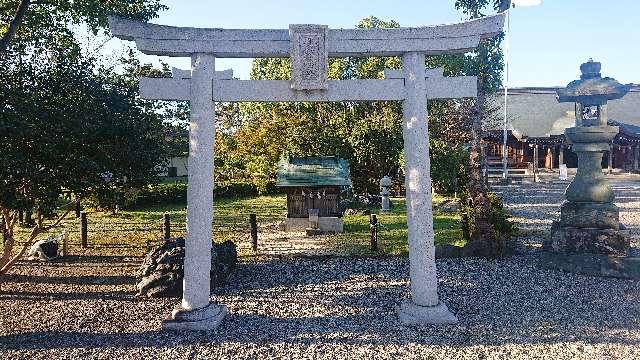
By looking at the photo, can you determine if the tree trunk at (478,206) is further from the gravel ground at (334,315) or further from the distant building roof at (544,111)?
the distant building roof at (544,111)

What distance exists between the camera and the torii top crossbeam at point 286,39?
6160mm

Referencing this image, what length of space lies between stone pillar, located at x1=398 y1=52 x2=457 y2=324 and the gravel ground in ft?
1.03

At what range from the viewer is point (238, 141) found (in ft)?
85.8

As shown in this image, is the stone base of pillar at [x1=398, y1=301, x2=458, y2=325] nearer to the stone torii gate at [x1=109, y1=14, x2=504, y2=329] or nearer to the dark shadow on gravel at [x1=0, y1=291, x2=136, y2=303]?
the stone torii gate at [x1=109, y1=14, x2=504, y2=329]

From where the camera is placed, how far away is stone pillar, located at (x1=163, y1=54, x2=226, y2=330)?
20.4ft

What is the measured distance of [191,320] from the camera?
6.39 m

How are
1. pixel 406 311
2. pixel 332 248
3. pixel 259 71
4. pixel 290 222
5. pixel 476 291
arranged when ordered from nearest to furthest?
pixel 406 311, pixel 476 291, pixel 332 248, pixel 290 222, pixel 259 71

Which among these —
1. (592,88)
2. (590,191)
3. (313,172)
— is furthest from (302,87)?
(313,172)

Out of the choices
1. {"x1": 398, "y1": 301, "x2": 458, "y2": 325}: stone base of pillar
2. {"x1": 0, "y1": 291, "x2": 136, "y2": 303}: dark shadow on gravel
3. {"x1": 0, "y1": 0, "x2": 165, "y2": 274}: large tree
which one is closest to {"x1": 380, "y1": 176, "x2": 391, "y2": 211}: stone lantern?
{"x1": 0, "y1": 0, "x2": 165, "y2": 274}: large tree

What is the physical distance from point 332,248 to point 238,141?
15.5 m

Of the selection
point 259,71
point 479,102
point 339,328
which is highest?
point 259,71

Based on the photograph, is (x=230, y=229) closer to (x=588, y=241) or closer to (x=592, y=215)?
(x=588, y=241)

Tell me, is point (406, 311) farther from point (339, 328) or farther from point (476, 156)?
point (476, 156)

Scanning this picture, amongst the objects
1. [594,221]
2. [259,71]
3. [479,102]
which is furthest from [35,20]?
[259,71]
